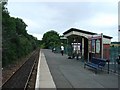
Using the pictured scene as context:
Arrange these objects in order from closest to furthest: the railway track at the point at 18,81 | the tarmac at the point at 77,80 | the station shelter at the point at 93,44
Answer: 1. the tarmac at the point at 77,80
2. the railway track at the point at 18,81
3. the station shelter at the point at 93,44

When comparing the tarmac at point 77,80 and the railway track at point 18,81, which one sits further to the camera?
the railway track at point 18,81

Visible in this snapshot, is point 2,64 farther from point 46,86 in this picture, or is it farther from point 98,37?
point 46,86

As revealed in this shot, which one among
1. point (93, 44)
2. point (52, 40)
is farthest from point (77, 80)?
point (52, 40)

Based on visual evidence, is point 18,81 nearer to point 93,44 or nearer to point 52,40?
point 93,44

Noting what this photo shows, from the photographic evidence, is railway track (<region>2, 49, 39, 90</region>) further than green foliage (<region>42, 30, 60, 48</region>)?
No

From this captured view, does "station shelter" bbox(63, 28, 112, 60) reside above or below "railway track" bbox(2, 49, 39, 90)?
above

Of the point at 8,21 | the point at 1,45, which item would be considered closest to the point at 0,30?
the point at 1,45

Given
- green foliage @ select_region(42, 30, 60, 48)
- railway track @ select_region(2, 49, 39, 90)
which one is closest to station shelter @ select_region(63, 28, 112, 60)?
railway track @ select_region(2, 49, 39, 90)

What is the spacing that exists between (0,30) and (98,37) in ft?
25.3

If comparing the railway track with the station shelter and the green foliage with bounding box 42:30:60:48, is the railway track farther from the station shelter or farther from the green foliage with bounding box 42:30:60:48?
the green foliage with bounding box 42:30:60:48

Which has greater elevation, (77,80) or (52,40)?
(52,40)

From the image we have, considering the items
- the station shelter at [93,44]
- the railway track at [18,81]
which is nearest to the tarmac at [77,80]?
the railway track at [18,81]

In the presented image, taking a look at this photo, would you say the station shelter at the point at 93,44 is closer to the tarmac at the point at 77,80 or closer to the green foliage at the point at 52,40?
the tarmac at the point at 77,80

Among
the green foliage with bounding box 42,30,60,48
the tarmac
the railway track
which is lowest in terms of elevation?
the railway track
